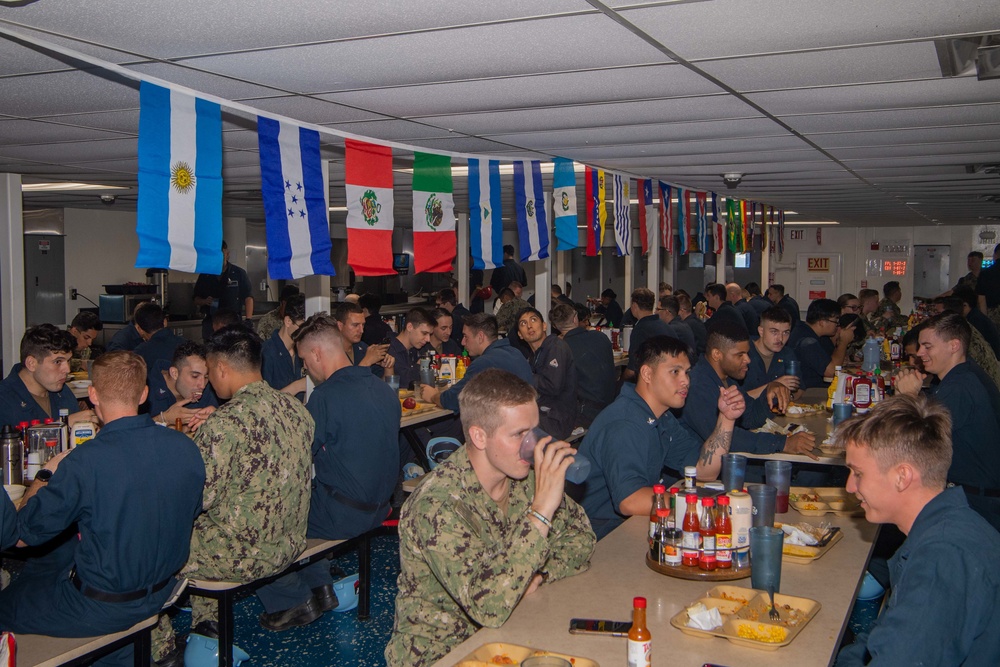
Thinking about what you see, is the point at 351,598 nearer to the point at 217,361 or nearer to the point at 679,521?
the point at 217,361

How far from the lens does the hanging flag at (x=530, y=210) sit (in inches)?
277

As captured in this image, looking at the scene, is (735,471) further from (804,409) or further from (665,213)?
(665,213)

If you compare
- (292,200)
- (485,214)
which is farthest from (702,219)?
(292,200)

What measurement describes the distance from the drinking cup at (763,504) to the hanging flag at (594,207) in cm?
433

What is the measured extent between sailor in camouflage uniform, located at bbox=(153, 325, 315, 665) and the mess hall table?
1.64 metres

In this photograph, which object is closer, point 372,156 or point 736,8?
point 736,8

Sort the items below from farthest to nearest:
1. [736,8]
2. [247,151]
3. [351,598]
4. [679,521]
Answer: [247,151] < [351,598] < [679,521] < [736,8]

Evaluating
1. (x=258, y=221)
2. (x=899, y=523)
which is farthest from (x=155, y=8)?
(x=258, y=221)

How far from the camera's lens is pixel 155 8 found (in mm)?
2850

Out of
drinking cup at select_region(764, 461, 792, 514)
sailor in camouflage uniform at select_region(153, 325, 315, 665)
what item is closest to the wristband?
drinking cup at select_region(764, 461, 792, 514)

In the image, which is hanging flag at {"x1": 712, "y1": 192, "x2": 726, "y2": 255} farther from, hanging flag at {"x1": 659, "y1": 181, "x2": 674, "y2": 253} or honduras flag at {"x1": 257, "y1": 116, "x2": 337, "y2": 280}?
honduras flag at {"x1": 257, "y1": 116, "x2": 337, "y2": 280}

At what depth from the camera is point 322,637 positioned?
4773 mm

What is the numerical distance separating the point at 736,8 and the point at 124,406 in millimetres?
2751

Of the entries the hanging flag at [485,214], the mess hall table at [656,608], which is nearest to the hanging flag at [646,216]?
the hanging flag at [485,214]
